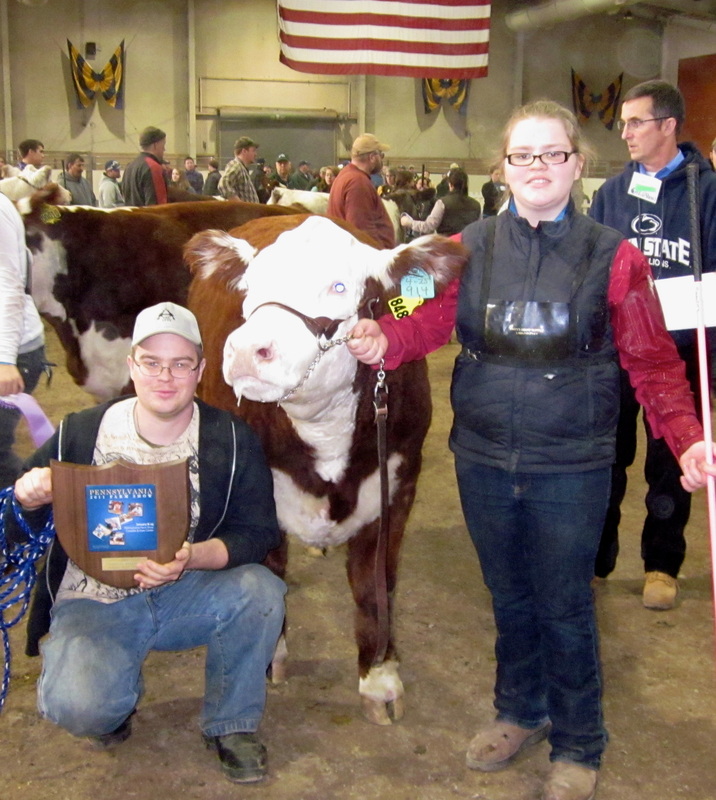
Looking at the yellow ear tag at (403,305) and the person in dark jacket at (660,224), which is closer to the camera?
the yellow ear tag at (403,305)

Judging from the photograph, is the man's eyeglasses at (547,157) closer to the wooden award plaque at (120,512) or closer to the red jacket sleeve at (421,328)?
the red jacket sleeve at (421,328)

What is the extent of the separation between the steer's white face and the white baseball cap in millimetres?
162

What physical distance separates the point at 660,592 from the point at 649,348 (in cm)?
161

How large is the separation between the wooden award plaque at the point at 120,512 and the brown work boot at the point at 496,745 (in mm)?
973

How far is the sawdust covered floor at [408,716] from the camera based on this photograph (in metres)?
2.26

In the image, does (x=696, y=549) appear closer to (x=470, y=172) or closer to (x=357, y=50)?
(x=357, y=50)

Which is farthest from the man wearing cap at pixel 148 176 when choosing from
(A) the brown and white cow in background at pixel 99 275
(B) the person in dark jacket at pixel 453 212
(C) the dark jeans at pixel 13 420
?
(C) the dark jeans at pixel 13 420

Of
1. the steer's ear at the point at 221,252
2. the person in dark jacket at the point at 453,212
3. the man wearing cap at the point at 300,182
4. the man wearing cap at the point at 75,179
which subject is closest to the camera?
the steer's ear at the point at 221,252

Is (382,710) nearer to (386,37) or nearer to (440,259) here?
(440,259)

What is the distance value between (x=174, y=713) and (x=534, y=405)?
1.44 metres

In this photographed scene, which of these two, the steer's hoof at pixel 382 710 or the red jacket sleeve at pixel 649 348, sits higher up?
the red jacket sleeve at pixel 649 348

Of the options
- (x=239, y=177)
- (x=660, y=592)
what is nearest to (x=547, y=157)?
(x=660, y=592)

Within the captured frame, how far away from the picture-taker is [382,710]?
2.58 m

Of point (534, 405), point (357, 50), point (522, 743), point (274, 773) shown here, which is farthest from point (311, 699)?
point (357, 50)
